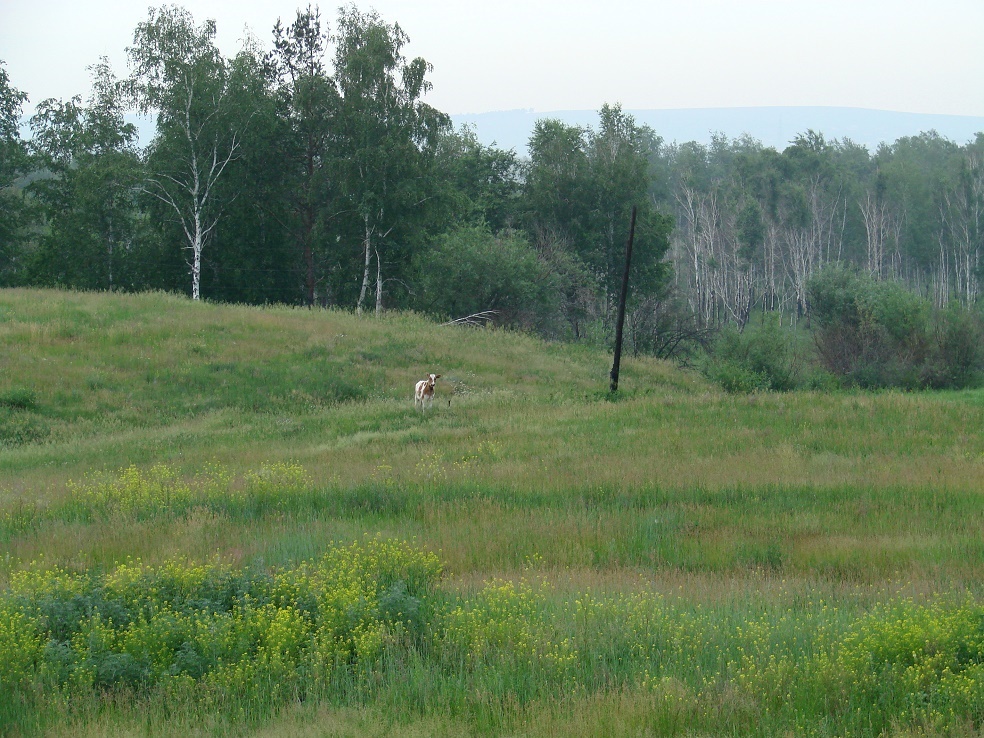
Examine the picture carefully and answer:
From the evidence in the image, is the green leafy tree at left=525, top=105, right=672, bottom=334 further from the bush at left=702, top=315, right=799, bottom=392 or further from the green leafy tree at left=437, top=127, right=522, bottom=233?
the bush at left=702, top=315, right=799, bottom=392

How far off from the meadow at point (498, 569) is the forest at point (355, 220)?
63.9 feet

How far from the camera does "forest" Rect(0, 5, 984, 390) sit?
42500mm

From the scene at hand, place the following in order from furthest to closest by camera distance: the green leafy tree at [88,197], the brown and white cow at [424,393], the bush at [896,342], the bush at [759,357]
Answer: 1. the green leafy tree at [88,197]
2. the bush at [896,342]
3. the bush at [759,357]
4. the brown and white cow at [424,393]

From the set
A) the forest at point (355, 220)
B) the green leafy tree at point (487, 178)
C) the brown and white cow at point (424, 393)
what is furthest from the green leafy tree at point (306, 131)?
the brown and white cow at point (424, 393)

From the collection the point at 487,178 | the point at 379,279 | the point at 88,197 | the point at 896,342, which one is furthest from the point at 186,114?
the point at 896,342

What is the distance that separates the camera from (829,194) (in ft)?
287

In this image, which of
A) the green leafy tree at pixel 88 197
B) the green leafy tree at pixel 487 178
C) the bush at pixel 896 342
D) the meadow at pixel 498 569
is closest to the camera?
the meadow at pixel 498 569

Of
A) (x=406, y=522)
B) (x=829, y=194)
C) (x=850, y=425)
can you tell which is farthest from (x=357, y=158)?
(x=829, y=194)

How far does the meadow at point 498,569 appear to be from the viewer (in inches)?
230

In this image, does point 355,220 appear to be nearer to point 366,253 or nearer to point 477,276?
point 366,253

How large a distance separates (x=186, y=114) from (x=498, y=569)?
38924mm

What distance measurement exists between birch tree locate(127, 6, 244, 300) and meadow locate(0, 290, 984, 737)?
74.6 feet

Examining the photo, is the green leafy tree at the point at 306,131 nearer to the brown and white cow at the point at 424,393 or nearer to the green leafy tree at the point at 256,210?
the green leafy tree at the point at 256,210

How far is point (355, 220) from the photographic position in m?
46.6
